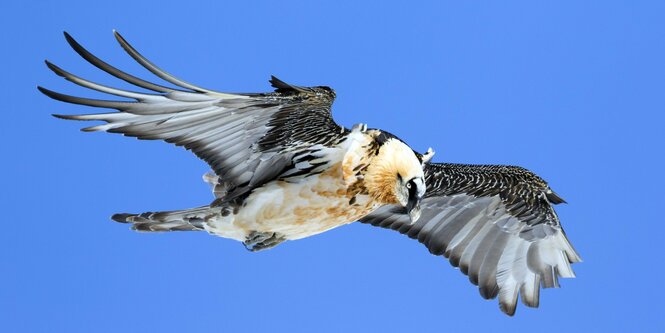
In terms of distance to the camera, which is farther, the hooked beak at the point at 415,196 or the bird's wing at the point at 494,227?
the bird's wing at the point at 494,227

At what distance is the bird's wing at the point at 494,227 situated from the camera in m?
12.0

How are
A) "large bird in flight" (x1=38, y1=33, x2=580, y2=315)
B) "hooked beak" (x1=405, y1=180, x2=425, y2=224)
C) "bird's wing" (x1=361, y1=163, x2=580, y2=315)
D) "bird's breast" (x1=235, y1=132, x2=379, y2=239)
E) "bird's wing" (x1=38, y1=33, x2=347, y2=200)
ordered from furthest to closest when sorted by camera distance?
"bird's wing" (x1=361, y1=163, x2=580, y2=315), "bird's breast" (x1=235, y1=132, x2=379, y2=239), "hooked beak" (x1=405, y1=180, x2=425, y2=224), "large bird in flight" (x1=38, y1=33, x2=580, y2=315), "bird's wing" (x1=38, y1=33, x2=347, y2=200)

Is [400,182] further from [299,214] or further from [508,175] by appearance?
[508,175]

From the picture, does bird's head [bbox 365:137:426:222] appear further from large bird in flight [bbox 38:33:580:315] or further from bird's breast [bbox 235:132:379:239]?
bird's breast [bbox 235:132:379:239]

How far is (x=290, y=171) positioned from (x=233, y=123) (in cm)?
83

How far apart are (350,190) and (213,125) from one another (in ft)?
4.75

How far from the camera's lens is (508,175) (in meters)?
12.0

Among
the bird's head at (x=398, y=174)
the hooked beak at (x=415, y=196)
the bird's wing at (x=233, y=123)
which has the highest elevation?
the bird's wing at (x=233, y=123)

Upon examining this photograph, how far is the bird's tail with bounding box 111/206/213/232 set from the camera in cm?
1066

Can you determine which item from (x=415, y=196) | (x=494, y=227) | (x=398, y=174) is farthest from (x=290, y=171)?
(x=494, y=227)

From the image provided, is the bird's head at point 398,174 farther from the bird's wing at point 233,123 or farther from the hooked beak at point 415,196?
the bird's wing at point 233,123

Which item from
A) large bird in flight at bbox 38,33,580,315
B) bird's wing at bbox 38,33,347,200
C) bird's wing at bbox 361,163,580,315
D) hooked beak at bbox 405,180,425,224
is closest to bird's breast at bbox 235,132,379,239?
large bird in flight at bbox 38,33,580,315

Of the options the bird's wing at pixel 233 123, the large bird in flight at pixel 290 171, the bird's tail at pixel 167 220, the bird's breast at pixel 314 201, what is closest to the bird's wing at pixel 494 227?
the large bird in flight at pixel 290 171

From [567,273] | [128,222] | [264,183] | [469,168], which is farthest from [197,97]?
[567,273]
